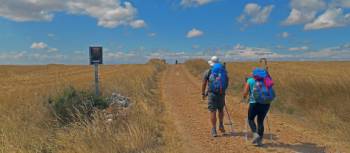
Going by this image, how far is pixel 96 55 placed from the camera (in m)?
11.9

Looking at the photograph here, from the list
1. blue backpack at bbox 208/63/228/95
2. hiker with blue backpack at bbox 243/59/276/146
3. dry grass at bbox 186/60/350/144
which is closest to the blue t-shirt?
hiker with blue backpack at bbox 243/59/276/146

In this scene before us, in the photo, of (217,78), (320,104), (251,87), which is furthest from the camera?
(320,104)

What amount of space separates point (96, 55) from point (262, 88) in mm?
5868

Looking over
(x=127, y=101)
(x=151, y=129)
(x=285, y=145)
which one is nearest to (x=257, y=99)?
(x=285, y=145)

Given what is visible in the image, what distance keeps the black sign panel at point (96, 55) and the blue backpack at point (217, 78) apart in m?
4.36

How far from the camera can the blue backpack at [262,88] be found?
7887 millimetres

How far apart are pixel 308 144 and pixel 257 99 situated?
193cm

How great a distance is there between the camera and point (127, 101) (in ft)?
45.3

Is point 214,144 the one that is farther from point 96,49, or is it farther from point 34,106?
point 34,106

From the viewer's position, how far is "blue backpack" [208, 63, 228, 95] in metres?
8.91

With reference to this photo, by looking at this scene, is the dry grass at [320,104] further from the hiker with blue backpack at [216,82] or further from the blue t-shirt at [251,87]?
the hiker with blue backpack at [216,82]

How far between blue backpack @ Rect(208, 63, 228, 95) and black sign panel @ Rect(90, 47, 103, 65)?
4.36 metres

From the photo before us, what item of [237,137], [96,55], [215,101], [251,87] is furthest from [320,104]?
[96,55]

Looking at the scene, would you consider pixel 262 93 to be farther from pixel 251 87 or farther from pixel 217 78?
pixel 217 78
